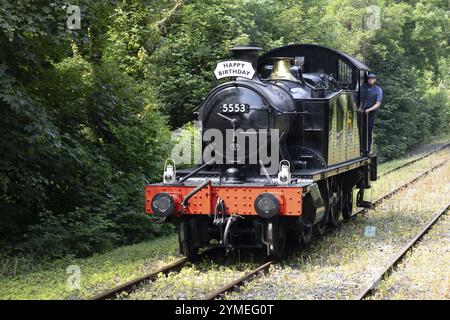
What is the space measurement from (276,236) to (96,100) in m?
4.50

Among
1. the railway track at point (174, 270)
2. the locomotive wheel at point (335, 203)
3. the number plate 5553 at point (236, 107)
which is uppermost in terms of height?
the number plate 5553 at point (236, 107)

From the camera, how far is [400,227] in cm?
1138

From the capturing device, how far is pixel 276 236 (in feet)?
28.3

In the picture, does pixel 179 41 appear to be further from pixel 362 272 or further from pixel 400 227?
pixel 362 272

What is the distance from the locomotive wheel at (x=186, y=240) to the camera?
8875mm

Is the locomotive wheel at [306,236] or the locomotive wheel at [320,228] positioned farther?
the locomotive wheel at [320,228]

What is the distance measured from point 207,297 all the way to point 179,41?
433 inches

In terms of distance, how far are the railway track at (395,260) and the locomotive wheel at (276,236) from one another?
143 centimetres

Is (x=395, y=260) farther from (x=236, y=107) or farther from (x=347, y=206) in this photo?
(x=347, y=206)

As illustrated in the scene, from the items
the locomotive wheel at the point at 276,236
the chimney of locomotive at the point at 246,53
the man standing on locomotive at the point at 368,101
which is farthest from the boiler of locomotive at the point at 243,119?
the man standing on locomotive at the point at 368,101

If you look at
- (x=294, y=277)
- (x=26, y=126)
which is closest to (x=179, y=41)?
(x=26, y=126)

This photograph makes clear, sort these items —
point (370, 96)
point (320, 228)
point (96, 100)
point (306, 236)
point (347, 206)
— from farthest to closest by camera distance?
point (370, 96)
point (347, 206)
point (96, 100)
point (320, 228)
point (306, 236)

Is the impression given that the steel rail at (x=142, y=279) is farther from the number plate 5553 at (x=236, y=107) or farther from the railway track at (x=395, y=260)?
the railway track at (x=395, y=260)

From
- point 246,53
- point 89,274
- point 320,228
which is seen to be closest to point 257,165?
point 246,53
